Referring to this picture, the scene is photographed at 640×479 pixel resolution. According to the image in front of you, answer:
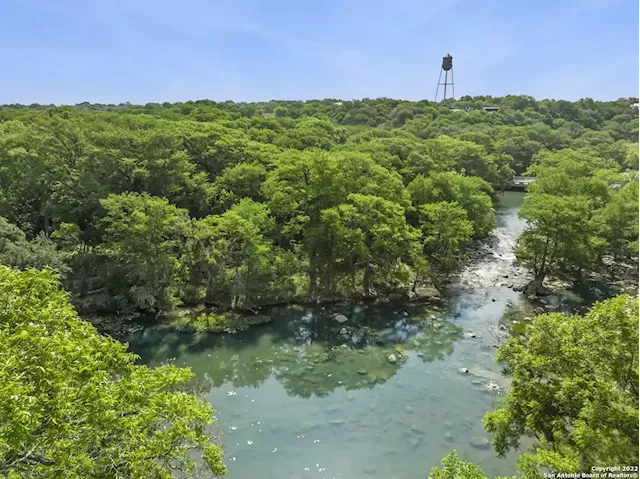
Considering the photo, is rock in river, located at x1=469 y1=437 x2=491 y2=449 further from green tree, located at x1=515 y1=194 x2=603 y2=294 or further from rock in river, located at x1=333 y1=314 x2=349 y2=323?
green tree, located at x1=515 y1=194 x2=603 y2=294

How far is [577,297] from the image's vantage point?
25.7 metres

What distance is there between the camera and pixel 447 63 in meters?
116

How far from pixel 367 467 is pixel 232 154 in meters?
26.3

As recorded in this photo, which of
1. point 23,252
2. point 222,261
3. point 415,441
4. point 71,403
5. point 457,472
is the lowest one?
point 415,441

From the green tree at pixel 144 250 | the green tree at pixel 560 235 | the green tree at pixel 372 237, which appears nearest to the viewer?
the green tree at pixel 144 250

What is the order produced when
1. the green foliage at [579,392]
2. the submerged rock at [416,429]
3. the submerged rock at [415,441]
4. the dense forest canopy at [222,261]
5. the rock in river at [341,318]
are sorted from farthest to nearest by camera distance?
the rock in river at [341,318]
the submerged rock at [416,429]
the submerged rock at [415,441]
the green foliage at [579,392]
the dense forest canopy at [222,261]

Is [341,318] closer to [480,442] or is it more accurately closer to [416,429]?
[416,429]

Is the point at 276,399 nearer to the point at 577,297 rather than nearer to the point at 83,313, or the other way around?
the point at 83,313

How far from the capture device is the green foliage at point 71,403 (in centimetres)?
584

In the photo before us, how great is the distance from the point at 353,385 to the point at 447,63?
118301 mm

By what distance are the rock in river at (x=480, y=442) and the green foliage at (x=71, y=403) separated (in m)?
9.74

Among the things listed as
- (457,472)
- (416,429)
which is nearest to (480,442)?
(416,429)

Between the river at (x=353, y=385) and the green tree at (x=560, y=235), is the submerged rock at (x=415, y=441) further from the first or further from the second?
the green tree at (x=560, y=235)

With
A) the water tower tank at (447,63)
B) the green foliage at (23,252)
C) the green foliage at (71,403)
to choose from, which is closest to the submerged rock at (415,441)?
the green foliage at (71,403)
